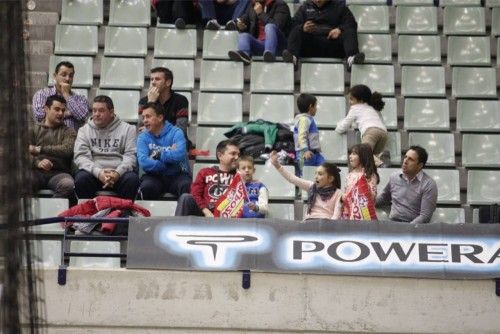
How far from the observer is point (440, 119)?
42.8 ft

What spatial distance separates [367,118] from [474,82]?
1844 mm

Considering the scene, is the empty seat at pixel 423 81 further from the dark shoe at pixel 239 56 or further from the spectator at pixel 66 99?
the spectator at pixel 66 99

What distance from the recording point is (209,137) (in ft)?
40.8

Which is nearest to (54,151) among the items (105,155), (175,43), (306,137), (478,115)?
(105,155)

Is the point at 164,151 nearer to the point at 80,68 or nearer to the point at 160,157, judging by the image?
the point at 160,157

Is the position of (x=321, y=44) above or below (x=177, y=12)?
below

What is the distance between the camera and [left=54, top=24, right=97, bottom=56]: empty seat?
13711 mm

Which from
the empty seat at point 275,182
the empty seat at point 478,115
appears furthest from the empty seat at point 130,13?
the empty seat at point 478,115

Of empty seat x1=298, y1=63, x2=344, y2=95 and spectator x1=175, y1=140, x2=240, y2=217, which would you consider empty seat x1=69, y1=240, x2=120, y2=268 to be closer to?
spectator x1=175, y1=140, x2=240, y2=217

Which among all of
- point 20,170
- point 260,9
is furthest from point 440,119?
point 20,170

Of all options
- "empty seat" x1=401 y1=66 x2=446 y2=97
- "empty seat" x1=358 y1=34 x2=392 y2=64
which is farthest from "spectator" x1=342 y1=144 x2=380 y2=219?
"empty seat" x1=358 y1=34 x2=392 y2=64

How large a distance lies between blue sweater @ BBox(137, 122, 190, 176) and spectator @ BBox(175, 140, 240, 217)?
1.14 feet

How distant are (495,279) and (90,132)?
3.81 m

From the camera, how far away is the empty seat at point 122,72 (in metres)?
13.3
